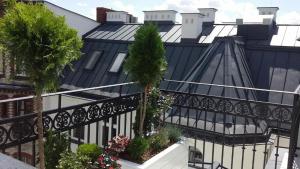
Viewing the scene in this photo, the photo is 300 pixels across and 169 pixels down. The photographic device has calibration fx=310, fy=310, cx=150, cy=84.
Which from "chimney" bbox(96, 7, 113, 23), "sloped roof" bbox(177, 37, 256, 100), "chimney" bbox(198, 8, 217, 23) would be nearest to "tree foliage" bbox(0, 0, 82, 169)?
"sloped roof" bbox(177, 37, 256, 100)

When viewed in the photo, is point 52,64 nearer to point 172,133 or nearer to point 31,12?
point 31,12

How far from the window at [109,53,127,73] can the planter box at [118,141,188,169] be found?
32.6 ft

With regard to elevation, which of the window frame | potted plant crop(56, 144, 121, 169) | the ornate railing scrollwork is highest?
the window frame

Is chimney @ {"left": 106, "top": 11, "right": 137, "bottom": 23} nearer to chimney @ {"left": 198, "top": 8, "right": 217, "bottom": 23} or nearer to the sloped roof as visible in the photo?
chimney @ {"left": 198, "top": 8, "right": 217, "bottom": 23}

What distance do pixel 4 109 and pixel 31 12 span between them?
15122 millimetres

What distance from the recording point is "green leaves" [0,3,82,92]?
2322 mm

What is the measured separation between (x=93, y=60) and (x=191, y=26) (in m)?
5.22

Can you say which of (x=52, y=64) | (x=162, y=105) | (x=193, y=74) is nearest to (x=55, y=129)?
(x=52, y=64)

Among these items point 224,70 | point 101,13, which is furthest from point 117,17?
point 224,70

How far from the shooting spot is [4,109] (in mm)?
15867

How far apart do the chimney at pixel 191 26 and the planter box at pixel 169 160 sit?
405 inches

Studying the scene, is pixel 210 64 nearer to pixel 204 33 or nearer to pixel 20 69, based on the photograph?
pixel 204 33

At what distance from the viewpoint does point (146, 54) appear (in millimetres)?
4363

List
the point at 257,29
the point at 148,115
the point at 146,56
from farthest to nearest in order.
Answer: the point at 257,29 < the point at 148,115 < the point at 146,56
